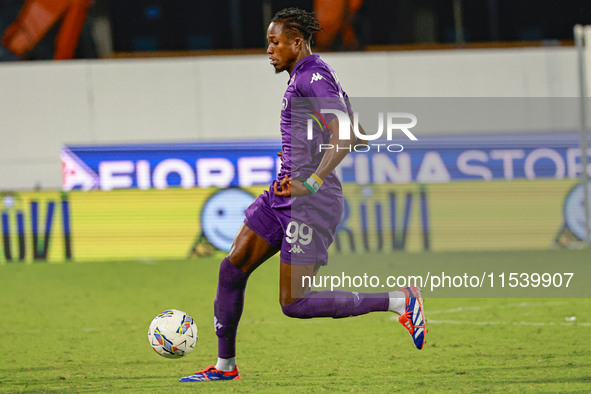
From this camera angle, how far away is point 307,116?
535cm

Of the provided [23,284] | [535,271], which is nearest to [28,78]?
[23,284]

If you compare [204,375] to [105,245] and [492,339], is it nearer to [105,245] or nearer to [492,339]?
[492,339]

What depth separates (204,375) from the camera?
5.76m

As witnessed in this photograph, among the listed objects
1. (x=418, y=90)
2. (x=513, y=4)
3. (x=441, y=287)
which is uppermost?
(x=513, y=4)

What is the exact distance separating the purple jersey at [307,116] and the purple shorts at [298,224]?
0.05m

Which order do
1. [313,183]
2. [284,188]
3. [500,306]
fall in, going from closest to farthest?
[313,183] < [284,188] < [500,306]

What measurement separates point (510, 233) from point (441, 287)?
5.20 m

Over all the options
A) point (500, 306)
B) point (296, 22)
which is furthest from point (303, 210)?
point (500, 306)

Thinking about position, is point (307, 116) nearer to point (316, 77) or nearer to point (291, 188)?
point (316, 77)

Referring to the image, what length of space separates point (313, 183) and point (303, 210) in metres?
0.27

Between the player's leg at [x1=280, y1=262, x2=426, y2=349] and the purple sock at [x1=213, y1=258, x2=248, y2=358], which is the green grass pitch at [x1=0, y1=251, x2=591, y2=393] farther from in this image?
the player's leg at [x1=280, y1=262, x2=426, y2=349]

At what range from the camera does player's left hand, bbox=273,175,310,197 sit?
520 centimetres

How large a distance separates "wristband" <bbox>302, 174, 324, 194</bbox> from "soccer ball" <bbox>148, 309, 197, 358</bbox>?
Result: 1.50 meters

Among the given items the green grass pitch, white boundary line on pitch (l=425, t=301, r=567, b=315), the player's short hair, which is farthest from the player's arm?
white boundary line on pitch (l=425, t=301, r=567, b=315)
